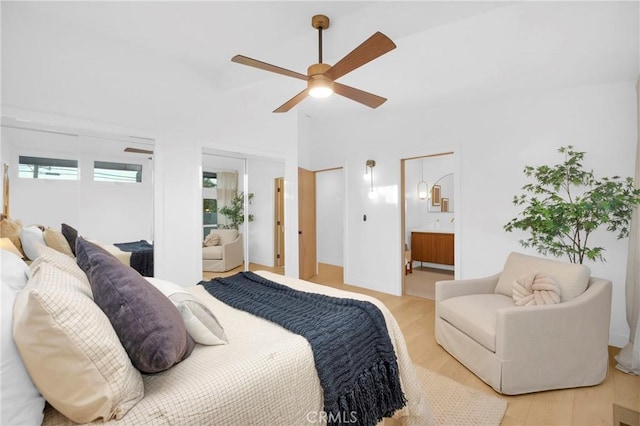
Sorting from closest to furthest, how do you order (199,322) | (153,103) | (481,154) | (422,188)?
(199,322), (153,103), (481,154), (422,188)

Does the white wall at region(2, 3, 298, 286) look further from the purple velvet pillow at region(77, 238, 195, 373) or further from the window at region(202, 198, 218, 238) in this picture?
the purple velvet pillow at region(77, 238, 195, 373)

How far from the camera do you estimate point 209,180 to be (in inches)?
143

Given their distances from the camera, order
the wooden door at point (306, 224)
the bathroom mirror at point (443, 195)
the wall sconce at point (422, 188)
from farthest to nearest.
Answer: the wall sconce at point (422, 188) < the bathroom mirror at point (443, 195) < the wooden door at point (306, 224)

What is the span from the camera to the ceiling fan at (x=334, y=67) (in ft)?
5.74

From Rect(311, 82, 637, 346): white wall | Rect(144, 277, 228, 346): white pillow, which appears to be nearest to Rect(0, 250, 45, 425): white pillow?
Rect(144, 277, 228, 346): white pillow

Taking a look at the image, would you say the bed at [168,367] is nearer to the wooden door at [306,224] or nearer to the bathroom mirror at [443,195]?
the wooden door at [306,224]

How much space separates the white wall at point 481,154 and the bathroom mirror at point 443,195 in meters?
2.21

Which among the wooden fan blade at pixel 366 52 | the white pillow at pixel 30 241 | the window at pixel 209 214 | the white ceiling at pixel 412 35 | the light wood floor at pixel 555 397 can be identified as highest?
the white ceiling at pixel 412 35

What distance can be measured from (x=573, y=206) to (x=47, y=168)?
4.53 metres

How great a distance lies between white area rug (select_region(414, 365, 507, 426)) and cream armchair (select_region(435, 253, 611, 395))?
0.52ft

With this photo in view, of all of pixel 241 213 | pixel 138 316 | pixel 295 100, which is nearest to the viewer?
pixel 138 316

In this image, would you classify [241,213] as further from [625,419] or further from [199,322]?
[625,419]

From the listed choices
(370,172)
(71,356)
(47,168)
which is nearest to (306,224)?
(370,172)

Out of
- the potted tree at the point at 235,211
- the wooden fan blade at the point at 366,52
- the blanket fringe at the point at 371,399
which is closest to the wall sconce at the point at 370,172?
the potted tree at the point at 235,211
